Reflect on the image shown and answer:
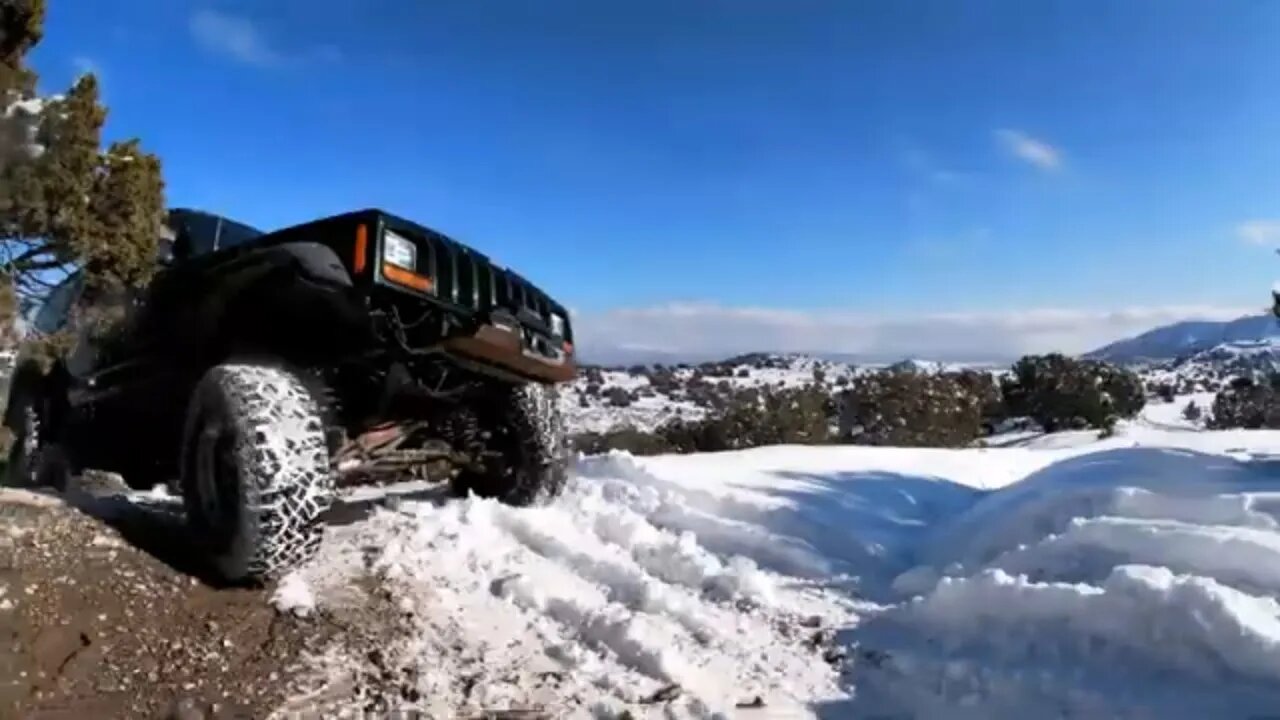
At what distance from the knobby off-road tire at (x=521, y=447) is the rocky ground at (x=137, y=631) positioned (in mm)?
1879

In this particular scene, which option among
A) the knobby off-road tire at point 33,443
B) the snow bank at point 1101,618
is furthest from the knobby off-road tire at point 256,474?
the knobby off-road tire at point 33,443

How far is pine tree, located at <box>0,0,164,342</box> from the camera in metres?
6.01

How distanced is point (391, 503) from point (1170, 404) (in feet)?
102

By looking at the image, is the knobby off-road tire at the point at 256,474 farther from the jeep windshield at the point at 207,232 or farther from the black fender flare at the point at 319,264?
the jeep windshield at the point at 207,232

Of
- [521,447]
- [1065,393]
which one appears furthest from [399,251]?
[1065,393]

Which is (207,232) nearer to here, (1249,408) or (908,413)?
(908,413)

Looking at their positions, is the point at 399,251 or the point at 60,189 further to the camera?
the point at 60,189

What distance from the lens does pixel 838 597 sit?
510cm

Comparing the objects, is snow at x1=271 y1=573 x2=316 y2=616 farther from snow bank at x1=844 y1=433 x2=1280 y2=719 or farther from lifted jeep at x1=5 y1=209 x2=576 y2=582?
snow bank at x1=844 y1=433 x2=1280 y2=719

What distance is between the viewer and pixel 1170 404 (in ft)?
102

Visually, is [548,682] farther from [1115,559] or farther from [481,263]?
[1115,559]

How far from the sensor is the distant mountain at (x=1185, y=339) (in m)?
69.7

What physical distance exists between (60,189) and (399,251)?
330 cm

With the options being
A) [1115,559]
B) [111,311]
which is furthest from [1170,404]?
[111,311]
